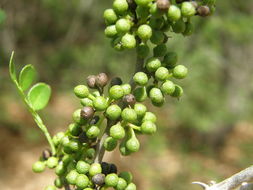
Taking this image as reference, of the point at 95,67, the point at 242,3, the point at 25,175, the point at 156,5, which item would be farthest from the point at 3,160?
the point at 156,5

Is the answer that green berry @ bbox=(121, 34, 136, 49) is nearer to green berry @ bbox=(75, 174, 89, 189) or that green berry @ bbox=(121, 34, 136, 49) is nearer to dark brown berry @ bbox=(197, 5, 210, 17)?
dark brown berry @ bbox=(197, 5, 210, 17)

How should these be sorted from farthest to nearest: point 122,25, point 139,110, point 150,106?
point 150,106
point 139,110
point 122,25

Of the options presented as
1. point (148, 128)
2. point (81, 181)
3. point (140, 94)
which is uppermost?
point (140, 94)

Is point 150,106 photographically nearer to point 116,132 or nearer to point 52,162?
point 52,162

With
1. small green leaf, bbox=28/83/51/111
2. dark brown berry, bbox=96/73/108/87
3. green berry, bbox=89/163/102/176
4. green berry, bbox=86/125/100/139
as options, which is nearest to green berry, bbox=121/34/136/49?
dark brown berry, bbox=96/73/108/87

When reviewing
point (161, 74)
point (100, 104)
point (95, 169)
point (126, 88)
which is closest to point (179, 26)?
point (161, 74)

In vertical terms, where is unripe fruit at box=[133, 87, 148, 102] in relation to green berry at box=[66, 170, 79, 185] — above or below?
above
